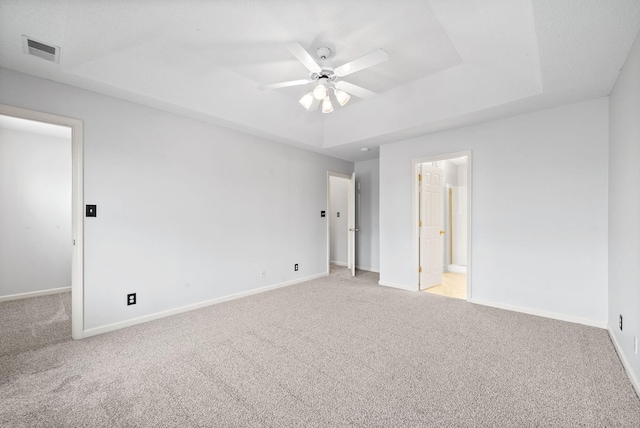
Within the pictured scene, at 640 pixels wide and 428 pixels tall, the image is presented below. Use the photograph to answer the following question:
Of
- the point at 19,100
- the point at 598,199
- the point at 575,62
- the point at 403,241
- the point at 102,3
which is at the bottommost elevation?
the point at 403,241

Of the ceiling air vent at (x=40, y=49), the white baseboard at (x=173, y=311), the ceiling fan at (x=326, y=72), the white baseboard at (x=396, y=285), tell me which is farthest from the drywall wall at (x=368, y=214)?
the ceiling air vent at (x=40, y=49)

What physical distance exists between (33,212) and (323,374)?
16.4ft

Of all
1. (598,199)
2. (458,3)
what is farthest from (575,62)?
(598,199)

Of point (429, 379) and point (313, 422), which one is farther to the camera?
point (429, 379)

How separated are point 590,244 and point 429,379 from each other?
2.50 m

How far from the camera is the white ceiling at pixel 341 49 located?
197 cm

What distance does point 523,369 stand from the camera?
7.12ft

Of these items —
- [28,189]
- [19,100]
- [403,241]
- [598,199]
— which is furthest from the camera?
[403,241]

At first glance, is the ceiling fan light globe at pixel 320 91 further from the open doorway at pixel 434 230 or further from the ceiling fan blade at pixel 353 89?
the open doorway at pixel 434 230

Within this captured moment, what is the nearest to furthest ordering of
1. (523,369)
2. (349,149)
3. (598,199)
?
1. (523,369)
2. (598,199)
3. (349,149)

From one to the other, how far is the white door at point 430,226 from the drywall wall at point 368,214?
55.2 inches

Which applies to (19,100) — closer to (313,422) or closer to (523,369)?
(313,422)

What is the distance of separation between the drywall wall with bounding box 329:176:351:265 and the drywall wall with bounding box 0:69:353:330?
7.35ft

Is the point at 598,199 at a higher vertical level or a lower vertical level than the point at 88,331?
higher
